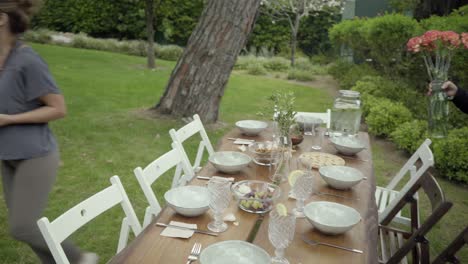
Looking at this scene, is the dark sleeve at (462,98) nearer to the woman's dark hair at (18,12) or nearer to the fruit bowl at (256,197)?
the fruit bowl at (256,197)

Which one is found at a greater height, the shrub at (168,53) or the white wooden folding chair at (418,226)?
the shrub at (168,53)

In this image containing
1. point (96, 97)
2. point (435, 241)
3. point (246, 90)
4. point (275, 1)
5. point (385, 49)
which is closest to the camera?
point (435, 241)

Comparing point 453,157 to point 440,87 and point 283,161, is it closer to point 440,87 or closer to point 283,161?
point 440,87

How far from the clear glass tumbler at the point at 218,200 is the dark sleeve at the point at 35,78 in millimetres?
1022

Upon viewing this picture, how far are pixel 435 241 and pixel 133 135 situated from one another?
4273mm

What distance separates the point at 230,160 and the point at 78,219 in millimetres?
1173

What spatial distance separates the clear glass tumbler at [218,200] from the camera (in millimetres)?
1884

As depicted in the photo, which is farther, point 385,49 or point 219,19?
point 385,49

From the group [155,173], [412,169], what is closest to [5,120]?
[155,173]

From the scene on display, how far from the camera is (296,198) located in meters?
2.21

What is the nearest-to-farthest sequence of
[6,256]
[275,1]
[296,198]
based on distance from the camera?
1. [296,198]
2. [6,256]
3. [275,1]

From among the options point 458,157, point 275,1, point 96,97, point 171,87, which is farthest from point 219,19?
point 275,1

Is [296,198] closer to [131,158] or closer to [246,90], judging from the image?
[131,158]

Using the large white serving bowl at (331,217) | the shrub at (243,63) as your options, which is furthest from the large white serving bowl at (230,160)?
the shrub at (243,63)
